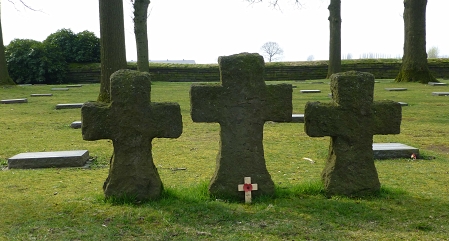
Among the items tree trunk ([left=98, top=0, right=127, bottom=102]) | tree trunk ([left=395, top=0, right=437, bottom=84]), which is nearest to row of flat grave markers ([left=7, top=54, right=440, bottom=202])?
→ tree trunk ([left=98, top=0, right=127, bottom=102])

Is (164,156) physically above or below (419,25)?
below

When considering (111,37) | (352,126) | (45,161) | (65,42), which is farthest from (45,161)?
(65,42)

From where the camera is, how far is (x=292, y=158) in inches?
327

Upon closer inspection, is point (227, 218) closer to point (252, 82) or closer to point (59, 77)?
point (252, 82)

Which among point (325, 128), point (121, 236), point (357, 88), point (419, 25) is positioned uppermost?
point (419, 25)

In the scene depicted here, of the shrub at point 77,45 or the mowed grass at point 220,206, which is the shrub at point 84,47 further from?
the mowed grass at point 220,206

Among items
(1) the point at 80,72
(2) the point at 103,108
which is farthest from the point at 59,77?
(2) the point at 103,108

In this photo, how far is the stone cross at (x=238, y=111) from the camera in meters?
5.57

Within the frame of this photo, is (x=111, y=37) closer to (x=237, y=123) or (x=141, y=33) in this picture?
(x=237, y=123)

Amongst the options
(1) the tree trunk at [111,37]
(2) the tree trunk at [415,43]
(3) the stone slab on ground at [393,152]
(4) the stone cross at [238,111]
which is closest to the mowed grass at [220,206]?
(3) the stone slab on ground at [393,152]

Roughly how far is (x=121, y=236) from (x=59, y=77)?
28817 millimetres

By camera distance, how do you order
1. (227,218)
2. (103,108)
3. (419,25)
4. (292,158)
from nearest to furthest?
1. (227,218)
2. (103,108)
3. (292,158)
4. (419,25)

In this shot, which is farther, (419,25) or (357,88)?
(419,25)

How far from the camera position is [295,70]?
34656mm
